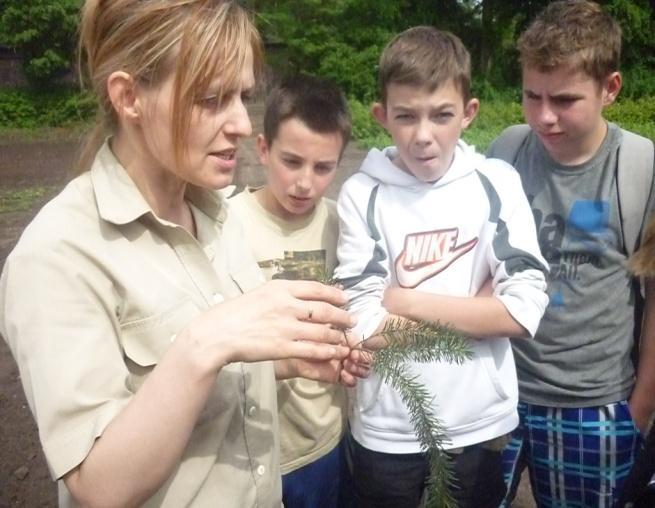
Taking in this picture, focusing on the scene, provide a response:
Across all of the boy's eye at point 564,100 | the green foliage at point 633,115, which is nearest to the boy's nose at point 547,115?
the boy's eye at point 564,100

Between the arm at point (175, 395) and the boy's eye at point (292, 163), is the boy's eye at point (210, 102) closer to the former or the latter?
the arm at point (175, 395)

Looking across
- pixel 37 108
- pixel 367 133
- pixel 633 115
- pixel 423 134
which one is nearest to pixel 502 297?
pixel 423 134

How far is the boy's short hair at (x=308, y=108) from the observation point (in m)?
2.45

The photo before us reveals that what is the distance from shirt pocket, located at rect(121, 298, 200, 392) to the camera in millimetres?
1377

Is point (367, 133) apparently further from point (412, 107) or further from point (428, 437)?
point (428, 437)

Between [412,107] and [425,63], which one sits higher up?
[425,63]

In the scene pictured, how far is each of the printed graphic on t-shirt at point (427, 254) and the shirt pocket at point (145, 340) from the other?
2.79 feet

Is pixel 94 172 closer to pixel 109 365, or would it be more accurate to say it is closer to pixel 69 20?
pixel 109 365

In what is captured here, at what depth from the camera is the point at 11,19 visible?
2416 centimetres

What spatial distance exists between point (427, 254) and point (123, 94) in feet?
3.33

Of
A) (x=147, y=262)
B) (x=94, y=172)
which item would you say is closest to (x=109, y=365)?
(x=147, y=262)

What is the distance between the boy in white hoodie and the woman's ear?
83 centimetres

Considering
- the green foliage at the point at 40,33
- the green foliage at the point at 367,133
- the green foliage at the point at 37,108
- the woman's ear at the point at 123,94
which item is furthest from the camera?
the green foliage at the point at 37,108

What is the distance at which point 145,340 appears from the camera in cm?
139
